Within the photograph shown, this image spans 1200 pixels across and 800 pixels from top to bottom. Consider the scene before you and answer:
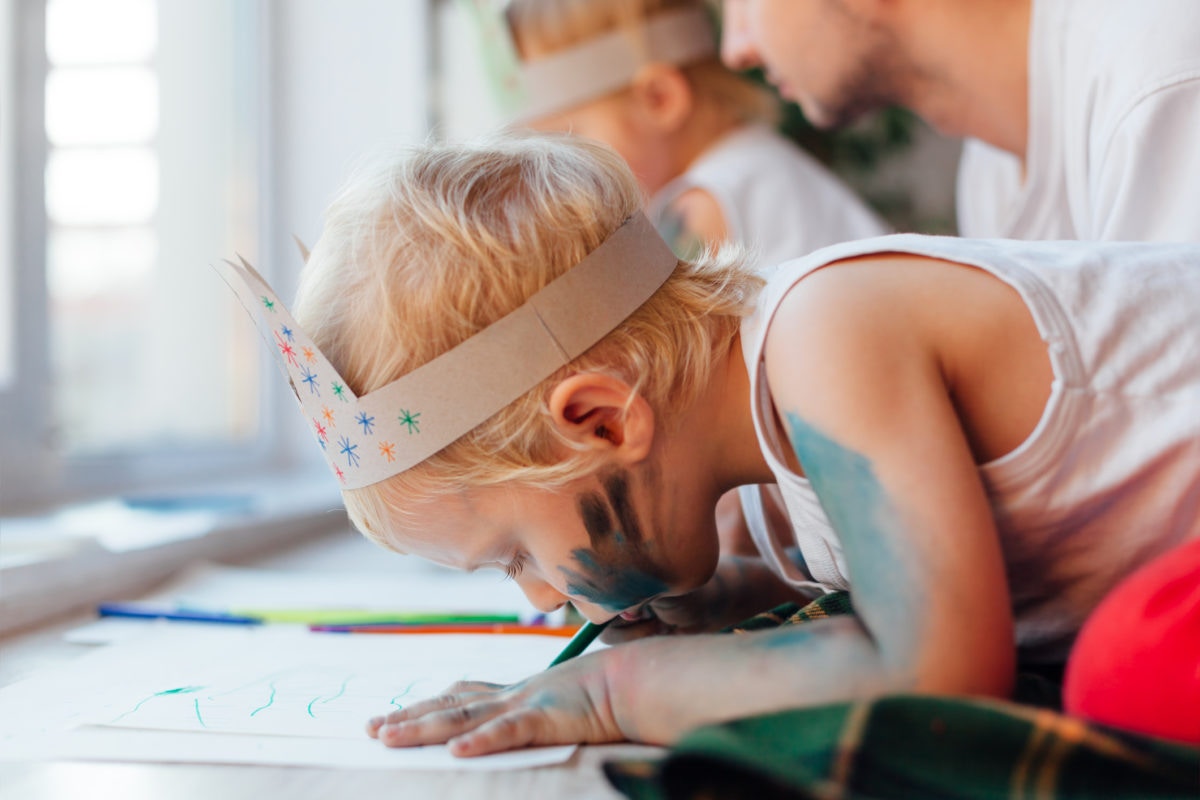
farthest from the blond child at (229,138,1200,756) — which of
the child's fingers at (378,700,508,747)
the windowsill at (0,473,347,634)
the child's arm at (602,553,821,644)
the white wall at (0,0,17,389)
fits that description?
the white wall at (0,0,17,389)

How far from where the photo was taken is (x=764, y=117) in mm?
2477

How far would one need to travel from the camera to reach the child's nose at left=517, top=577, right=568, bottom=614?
0.83 meters

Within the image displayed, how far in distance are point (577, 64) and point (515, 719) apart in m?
1.49

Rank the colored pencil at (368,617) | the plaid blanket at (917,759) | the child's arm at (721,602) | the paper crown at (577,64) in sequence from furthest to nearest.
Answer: the paper crown at (577,64), the colored pencil at (368,617), the child's arm at (721,602), the plaid blanket at (917,759)

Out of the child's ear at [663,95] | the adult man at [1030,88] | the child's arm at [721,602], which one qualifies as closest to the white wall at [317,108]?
the child's ear at [663,95]

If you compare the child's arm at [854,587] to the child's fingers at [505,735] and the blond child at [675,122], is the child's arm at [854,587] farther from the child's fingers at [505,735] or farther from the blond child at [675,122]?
the blond child at [675,122]

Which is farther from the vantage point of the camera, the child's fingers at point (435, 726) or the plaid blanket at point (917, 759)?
the child's fingers at point (435, 726)

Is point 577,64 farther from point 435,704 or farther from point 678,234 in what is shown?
point 435,704

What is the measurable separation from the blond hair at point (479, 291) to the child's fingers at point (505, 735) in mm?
170

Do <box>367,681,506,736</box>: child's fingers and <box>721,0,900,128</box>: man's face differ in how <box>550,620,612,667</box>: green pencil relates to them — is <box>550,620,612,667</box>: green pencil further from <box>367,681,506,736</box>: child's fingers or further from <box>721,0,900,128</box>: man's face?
<box>721,0,900,128</box>: man's face

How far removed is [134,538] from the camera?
1299mm

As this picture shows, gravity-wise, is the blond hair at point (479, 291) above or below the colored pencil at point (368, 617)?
above

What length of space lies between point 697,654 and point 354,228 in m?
0.39

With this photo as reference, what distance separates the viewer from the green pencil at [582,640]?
830 millimetres
